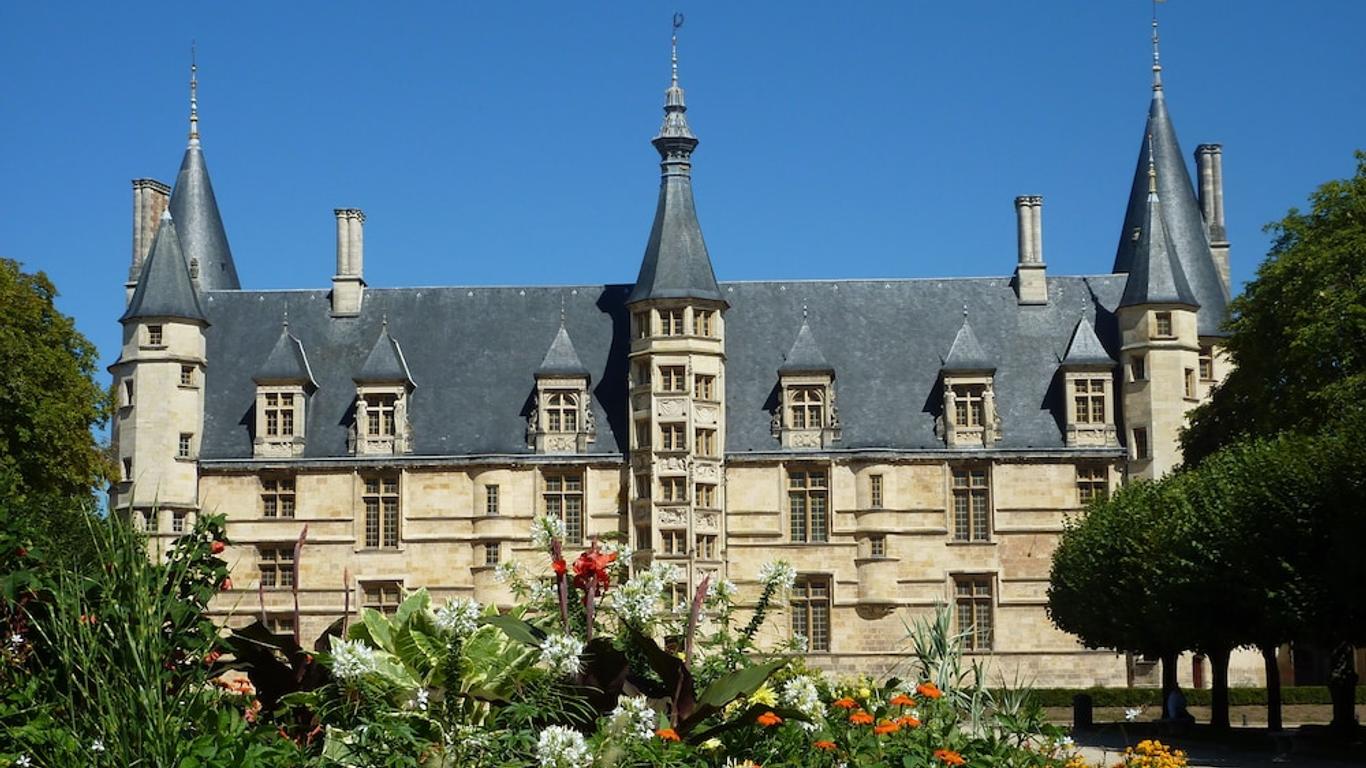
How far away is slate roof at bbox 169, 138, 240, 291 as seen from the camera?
49.8m

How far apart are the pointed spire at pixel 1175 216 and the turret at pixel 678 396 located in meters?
10.9

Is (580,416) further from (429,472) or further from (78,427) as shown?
(78,427)

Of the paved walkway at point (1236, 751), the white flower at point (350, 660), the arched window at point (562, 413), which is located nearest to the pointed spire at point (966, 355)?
the arched window at point (562, 413)

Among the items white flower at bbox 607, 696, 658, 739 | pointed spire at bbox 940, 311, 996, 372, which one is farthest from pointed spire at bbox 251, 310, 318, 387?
white flower at bbox 607, 696, 658, 739

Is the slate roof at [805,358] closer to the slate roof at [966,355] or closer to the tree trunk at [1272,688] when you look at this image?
the slate roof at [966,355]

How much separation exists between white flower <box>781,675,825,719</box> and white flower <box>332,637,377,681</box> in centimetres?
225

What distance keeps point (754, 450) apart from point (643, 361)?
3.41 m

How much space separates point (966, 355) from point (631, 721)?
38.7 m

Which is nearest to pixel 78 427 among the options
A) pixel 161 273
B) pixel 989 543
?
pixel 161 273

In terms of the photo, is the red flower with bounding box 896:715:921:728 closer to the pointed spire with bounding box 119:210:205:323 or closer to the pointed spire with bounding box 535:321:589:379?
the pointed spire with bounding box 535:321:589:379

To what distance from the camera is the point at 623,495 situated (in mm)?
45844

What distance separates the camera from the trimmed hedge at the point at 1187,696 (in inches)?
1638

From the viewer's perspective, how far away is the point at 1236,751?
2741cm

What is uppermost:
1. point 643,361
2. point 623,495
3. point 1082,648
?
point 643,361
